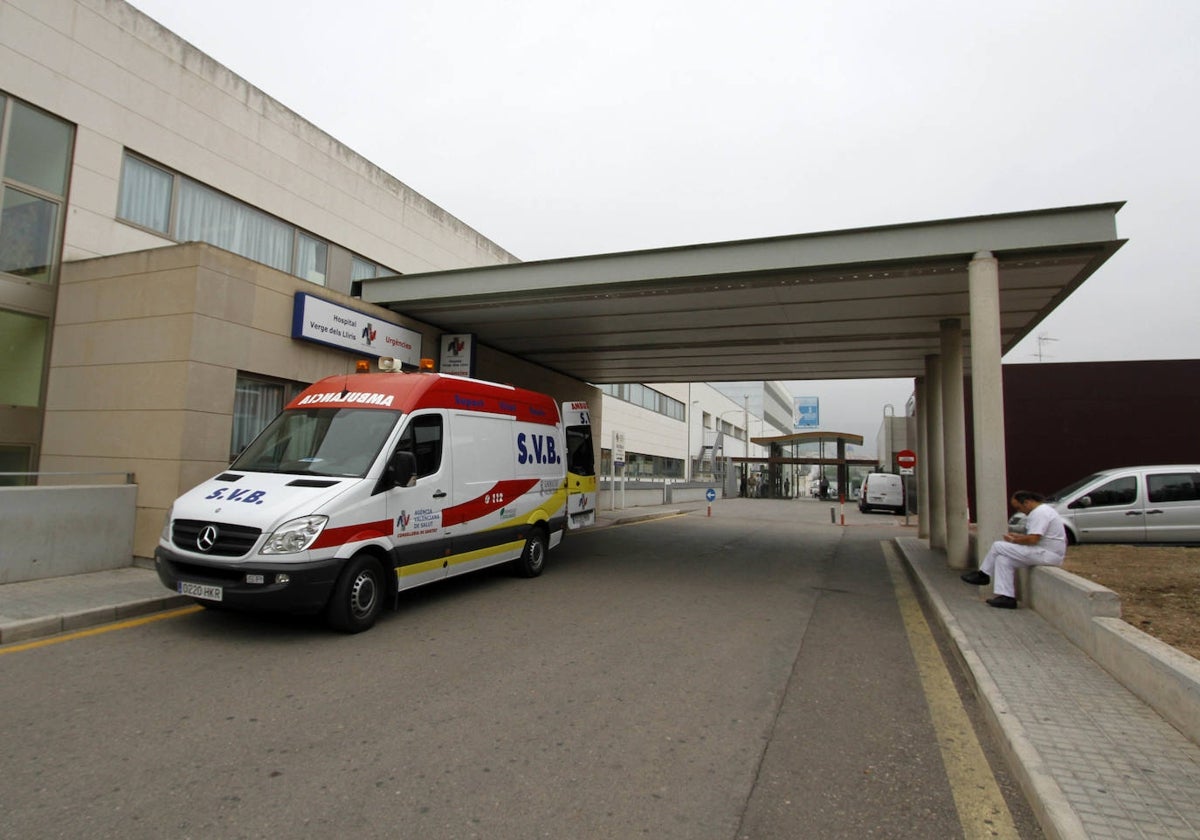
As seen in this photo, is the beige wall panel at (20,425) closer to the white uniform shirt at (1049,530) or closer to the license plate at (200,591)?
the license plate at (200,591)

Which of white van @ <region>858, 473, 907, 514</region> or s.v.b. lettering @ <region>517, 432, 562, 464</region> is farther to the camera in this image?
white van @ <region>858, 473, 907, 514</region>

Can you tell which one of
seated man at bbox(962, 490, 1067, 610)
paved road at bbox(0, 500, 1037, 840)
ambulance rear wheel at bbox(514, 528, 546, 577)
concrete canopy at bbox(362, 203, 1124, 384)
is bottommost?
paved road at bbox(0, 500, 1037, 840)

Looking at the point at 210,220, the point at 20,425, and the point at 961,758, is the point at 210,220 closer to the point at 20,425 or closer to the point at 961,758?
the point at 20,425

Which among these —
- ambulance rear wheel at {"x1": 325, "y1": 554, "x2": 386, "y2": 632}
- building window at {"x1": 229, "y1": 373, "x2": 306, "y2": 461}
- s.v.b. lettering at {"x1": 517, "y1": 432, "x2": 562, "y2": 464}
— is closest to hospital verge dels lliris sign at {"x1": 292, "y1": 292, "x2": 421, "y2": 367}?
building window at {"x1": 229, "y1": 373, "x2": 306, "y2": 461}

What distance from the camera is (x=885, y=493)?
32.1 metres

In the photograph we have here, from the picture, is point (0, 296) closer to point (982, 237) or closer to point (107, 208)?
point (107, 208)

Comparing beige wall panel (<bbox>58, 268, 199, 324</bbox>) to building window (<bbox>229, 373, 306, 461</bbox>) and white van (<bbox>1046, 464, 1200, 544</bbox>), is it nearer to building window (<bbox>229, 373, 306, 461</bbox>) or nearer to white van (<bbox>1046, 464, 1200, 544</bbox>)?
building window (<bbox>229, 373, 306, 461</bbox>)

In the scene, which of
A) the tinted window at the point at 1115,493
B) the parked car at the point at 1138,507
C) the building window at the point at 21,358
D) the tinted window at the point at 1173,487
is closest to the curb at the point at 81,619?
the building window at the point at 21,358

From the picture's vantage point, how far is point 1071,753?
3.70m

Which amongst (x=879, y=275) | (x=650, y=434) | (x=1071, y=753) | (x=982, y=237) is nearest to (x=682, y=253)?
(x=879, y=275)

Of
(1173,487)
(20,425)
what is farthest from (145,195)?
(1173,487)

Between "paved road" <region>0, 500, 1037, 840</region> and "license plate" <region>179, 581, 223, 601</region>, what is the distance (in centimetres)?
40

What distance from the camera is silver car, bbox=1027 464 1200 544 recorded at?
1185 centimetres

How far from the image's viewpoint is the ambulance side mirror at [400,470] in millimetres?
6625
